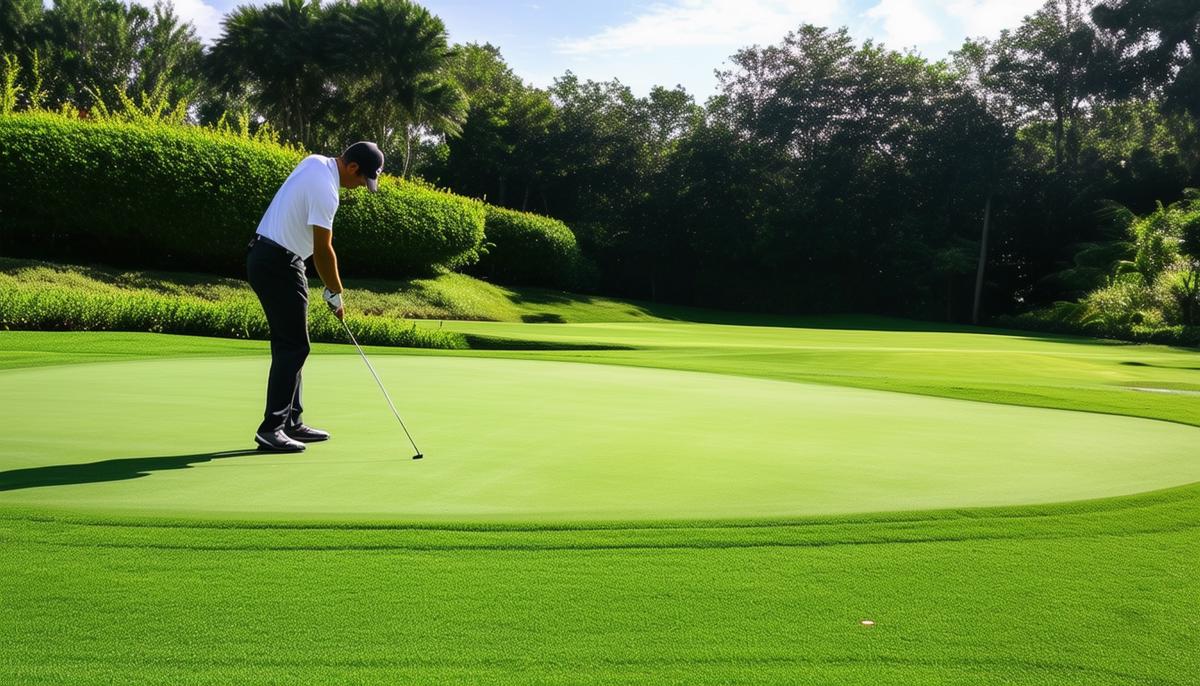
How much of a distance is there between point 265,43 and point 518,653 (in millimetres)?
41795

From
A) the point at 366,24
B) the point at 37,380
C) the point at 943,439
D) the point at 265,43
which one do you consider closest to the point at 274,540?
the point at 943,439

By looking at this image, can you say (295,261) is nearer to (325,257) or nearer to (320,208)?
(325,257)

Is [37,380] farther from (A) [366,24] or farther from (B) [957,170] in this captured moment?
(B) [957,170]

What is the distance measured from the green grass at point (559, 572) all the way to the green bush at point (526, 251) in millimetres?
27852

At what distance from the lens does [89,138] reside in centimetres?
1898

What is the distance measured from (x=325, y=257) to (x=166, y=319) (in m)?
10.6

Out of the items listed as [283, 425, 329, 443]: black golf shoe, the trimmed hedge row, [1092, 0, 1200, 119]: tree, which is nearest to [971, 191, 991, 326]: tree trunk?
[1092, 0, 1200, 119]: tree

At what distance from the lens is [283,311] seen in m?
5.42

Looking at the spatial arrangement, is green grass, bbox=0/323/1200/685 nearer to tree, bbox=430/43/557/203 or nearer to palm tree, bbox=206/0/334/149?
palm tree, bbox=206/0/334/149

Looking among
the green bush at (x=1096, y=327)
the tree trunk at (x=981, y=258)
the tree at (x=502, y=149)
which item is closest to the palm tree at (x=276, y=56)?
the tree at (x=502, y=149)

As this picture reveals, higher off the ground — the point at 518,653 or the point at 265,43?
the point at 265,43

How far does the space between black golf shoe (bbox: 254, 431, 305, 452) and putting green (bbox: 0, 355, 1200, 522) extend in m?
0.09

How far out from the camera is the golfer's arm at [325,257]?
5.21m

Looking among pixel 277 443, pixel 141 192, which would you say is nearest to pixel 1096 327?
pixel 141 192
